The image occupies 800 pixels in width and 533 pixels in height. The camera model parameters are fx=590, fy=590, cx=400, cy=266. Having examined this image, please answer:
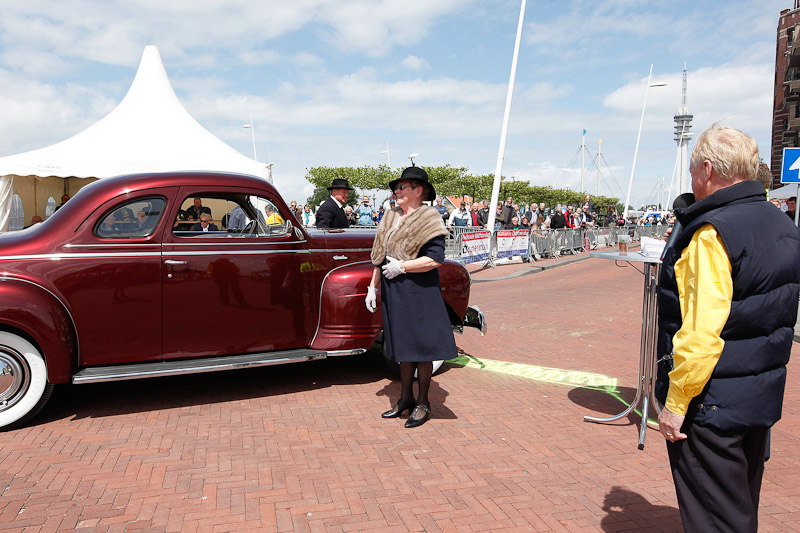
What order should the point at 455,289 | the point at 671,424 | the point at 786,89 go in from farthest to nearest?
the point at 786,89 < the point at 455,289 < the point at 671,424

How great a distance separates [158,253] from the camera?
4.64 meters

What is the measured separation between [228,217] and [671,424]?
13.1 ft

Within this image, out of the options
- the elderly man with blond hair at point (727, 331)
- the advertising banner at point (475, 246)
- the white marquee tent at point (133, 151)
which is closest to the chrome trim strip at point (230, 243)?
the elderly man with blond hair at point (727, 331)

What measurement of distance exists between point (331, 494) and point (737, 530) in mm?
2111

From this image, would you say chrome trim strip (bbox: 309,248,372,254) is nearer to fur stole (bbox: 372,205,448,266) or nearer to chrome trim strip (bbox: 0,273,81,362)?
fur stole (bbox: 372,205,448,266)

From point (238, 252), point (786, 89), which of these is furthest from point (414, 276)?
point (786, 89)

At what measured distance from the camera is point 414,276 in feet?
14.5

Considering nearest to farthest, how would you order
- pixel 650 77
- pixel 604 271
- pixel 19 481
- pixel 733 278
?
pixel 733 278 < pixel 19 481 < pixel 604 271 < pixel 650 77

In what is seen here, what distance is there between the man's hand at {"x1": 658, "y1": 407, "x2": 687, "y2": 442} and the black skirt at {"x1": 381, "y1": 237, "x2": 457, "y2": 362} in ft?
7.59

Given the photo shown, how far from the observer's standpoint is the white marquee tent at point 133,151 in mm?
13625

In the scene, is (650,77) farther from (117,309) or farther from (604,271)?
(117,309)

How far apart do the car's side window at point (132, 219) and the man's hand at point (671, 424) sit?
12.9 feet

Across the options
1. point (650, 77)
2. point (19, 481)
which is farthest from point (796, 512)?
point (650, 77)

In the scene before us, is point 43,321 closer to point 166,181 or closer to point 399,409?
point 166,181
